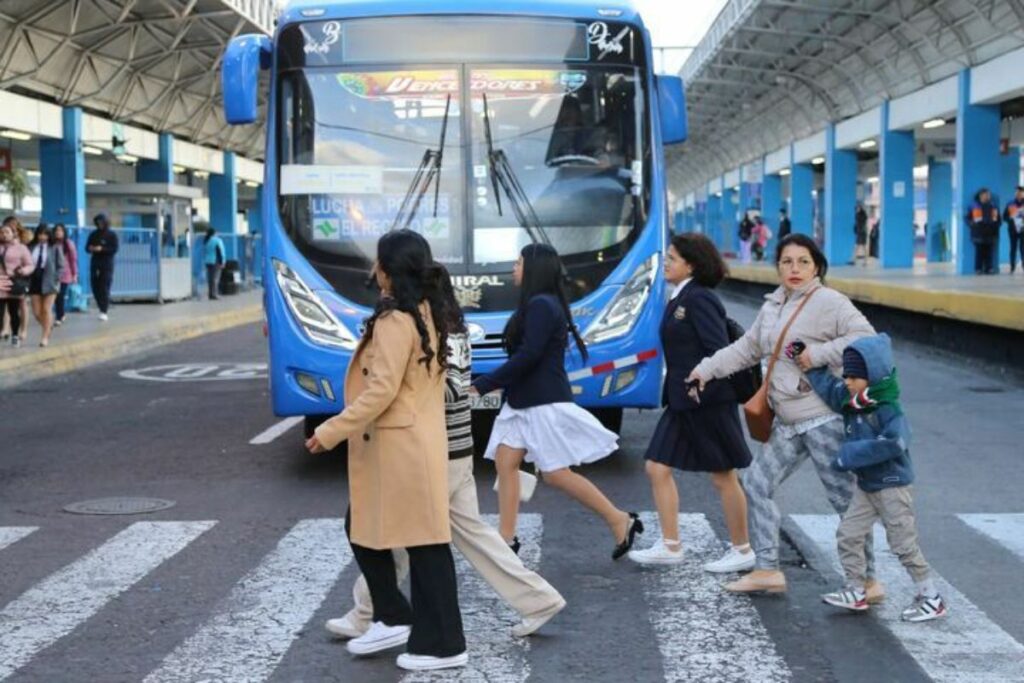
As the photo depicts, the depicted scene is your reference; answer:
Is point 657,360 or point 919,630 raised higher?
→ point 657,360

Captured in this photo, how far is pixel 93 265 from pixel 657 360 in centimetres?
1896

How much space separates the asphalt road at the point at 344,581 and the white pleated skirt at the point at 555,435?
540 mm

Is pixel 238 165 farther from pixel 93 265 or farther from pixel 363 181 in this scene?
pixel 363 181

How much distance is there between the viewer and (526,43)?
10203mm

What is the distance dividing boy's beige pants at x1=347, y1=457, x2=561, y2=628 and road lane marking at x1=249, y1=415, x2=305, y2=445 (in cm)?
599

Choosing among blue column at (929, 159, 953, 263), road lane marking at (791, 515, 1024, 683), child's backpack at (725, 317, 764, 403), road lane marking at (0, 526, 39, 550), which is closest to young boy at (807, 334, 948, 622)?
road lane marking at (791, 515, 1024, 683)

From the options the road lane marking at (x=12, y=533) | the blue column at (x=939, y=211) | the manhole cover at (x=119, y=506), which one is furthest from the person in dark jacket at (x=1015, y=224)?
the road lane marking at (x=12, y=533)

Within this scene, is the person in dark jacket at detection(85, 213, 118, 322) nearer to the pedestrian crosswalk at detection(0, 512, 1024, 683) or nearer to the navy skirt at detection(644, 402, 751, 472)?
the pedestrian crosswalk at detection(0, 512, 1024, 683)

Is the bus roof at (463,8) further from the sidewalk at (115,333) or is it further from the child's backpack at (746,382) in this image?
the sidewalk at (115,333)

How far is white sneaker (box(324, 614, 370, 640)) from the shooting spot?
5.72 meters

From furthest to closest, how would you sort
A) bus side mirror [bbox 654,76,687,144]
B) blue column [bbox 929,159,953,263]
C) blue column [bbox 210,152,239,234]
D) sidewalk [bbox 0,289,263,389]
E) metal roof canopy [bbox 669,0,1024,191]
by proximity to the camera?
blue column [bbox 210,152,239,234]
blue column [bbox 929,159,953,263]
metal roof canopy [bbox 669,0,1024,191]
sidewalk [bbox 0,289,263,389]
bus side mirror [bbox 654,76,687,144]

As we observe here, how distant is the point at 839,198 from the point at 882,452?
130 feet

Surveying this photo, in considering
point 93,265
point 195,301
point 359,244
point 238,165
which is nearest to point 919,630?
point 359,244

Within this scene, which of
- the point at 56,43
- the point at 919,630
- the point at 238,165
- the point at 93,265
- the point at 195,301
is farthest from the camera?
the point at 238,165
